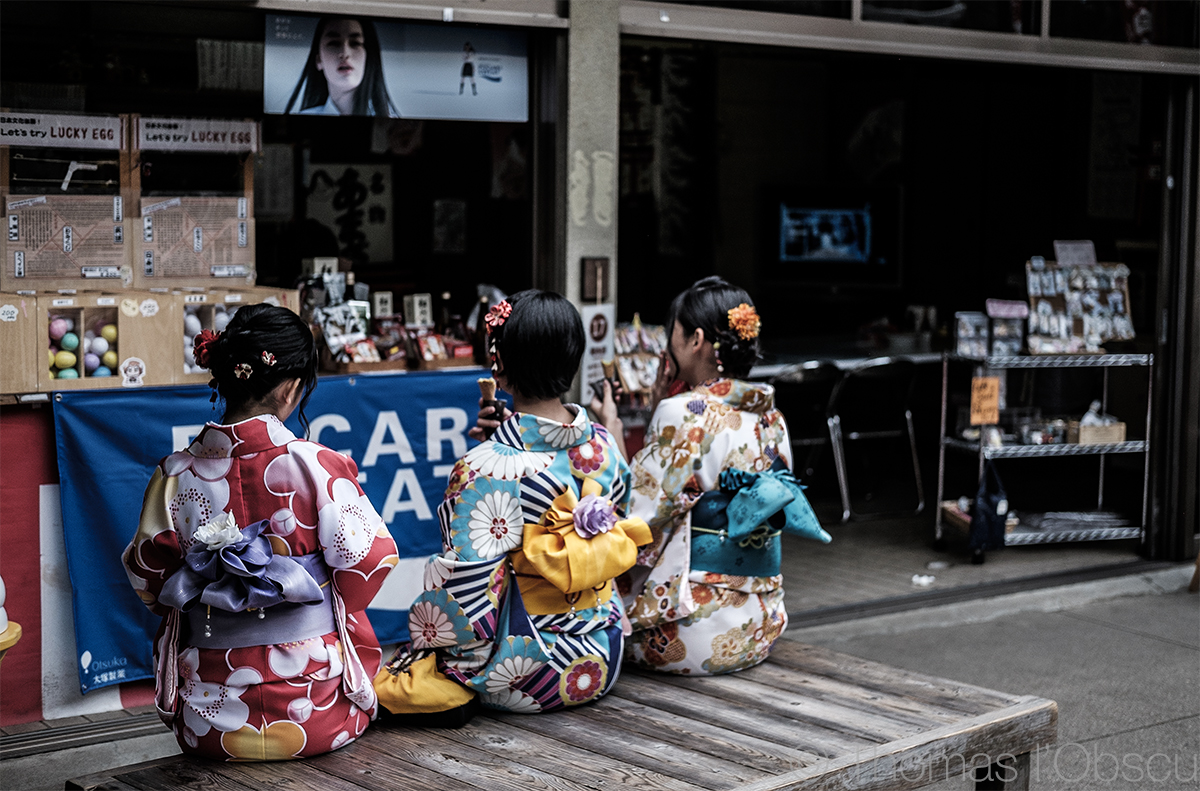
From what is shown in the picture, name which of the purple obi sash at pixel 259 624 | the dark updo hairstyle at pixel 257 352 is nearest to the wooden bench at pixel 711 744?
the purple obi sash at pixel 259 624

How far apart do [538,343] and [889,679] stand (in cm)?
139

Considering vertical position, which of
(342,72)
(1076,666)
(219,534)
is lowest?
Result: (1076,666)

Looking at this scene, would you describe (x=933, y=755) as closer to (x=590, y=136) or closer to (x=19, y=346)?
(x=590, y=136)

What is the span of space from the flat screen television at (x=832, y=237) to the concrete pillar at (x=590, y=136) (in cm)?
510

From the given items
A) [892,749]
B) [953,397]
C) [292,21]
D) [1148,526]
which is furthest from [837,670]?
[953,397]

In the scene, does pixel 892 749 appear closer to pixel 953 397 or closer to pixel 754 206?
pixel 953 397

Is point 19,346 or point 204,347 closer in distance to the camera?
point 204,347

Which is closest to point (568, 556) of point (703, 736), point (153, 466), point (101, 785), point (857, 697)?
point (703, 736)

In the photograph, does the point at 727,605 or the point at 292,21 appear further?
the point at 292,21

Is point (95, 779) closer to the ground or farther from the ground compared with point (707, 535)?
closer to the ground

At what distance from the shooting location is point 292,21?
15.2 feet

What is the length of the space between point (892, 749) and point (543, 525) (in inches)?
39.0

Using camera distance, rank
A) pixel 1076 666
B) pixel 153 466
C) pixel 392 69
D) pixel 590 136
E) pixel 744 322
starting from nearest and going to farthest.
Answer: pixel 744 322, pixel 153 466, pixel 392 69, pixel 590 136, pixel 1076 666

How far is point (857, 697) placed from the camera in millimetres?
3504
